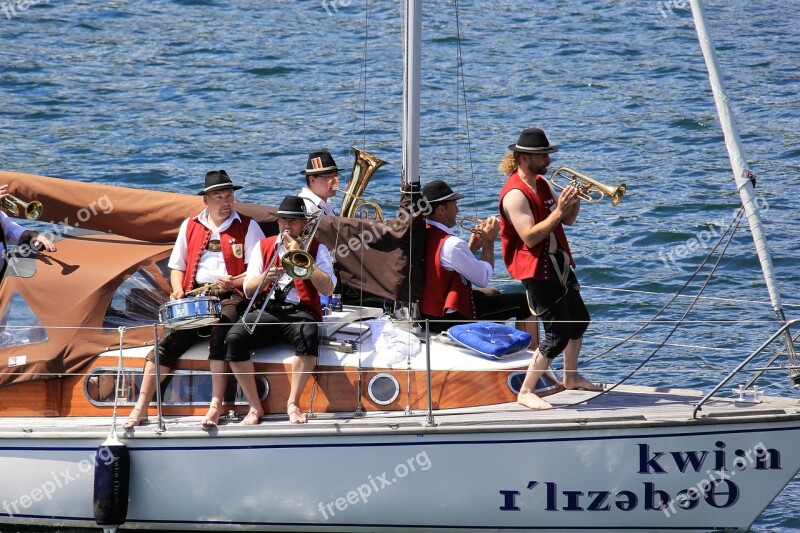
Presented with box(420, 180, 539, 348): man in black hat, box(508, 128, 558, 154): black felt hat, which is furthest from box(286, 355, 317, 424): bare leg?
box(508, 128, 558, 154): black felt hat

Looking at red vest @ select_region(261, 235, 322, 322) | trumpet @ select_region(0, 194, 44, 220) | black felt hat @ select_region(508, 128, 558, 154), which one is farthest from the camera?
trumpet @ select_region(0, 194, 44, 220)

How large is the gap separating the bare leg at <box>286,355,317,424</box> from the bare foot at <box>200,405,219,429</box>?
1.71 feet

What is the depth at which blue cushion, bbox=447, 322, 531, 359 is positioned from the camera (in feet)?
29.4

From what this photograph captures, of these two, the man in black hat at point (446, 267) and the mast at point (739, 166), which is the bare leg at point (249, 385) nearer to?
the man in black hat at point (446, 267)

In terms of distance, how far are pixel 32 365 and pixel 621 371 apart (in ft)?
19.1

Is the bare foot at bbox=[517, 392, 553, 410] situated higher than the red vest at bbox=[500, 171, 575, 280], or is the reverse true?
the red vest at bbox=[500, 171, 575, 280]

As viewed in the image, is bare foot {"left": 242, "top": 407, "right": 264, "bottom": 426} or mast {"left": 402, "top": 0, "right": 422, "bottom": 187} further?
mast {"left": 402, "top": 0, "right": 422, "bottom": 187}

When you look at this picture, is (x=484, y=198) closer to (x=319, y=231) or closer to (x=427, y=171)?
(x=427, y=171)

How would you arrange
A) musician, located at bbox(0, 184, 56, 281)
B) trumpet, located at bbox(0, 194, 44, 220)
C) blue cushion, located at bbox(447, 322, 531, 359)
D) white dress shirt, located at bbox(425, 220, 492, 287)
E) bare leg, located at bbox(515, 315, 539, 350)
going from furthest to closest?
bare leg, located at bbox(515, 315, 539, 350)
trumpet, located at bbox(0, 194, 44, 220)
musician, located at bbox(0, 184, 56, 281)
white dress shirt, located at bbox(425, 220, 492, 287)
blue cushion, located at bbox(447, 322, 531, 359)

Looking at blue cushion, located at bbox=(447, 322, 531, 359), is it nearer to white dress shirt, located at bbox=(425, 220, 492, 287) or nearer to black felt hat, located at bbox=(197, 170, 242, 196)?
white dress shirt, located at bbox=(425, 220, 492, 287)

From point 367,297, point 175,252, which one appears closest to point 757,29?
point 367,297

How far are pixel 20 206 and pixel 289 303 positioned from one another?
7.98 feet

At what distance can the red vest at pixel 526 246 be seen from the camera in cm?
868

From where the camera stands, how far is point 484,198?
17.0 meters
